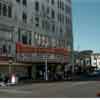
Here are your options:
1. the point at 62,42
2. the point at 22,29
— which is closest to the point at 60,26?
the point at 62,42

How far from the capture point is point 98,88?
10.4 ft

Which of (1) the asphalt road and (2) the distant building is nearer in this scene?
(1) the asphalt road

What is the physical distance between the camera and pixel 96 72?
3.52 meters

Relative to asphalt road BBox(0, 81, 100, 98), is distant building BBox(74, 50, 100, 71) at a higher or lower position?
higher

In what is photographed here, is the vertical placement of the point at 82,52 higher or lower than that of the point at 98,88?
higher

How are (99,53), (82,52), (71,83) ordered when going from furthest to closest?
(71,83) → (82,52) → (99,53)

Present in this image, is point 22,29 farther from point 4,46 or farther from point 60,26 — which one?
point 60,26

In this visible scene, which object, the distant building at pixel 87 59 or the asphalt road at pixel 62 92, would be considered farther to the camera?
the distant building at pixel 87 59

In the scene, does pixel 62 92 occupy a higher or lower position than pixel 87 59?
lower

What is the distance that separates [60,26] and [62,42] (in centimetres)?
21

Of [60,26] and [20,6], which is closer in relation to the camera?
[60,26]

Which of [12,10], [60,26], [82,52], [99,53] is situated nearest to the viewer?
[99,53]

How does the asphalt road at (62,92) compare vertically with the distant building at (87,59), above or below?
below

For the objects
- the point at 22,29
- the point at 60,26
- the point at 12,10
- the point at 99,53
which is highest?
the point at 12,10
